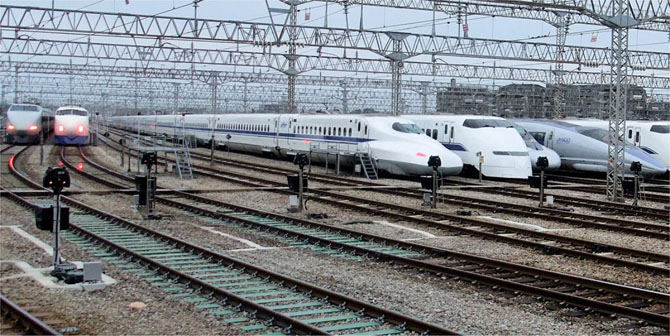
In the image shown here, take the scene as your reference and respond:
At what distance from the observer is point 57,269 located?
34.6 feet

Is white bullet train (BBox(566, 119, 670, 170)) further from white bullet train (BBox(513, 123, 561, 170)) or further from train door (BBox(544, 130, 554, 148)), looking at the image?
white bullet train (BBox(513, 123, 561, 170))

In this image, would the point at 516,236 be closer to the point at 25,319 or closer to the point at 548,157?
the point at 25,319

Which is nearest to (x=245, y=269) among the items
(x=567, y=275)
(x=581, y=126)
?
(x=567, y=275)

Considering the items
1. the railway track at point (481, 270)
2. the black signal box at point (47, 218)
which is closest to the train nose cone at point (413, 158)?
the railway track at point (481, 270)

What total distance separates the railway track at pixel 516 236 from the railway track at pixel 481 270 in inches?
72.9

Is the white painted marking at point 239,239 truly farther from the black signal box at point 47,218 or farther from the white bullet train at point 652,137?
the white bullet train at point 652,137

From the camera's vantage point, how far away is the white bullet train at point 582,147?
97.8 feet

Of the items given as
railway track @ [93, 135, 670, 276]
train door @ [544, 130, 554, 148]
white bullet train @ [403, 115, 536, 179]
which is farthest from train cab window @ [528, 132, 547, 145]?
railway track @ [93, 135, 670, 276]

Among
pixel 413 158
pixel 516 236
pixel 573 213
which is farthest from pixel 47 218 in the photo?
pixel 413 158

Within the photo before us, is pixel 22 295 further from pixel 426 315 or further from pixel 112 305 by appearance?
pixel 426 315

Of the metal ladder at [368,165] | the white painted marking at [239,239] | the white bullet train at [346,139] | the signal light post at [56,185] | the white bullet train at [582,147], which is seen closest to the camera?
the signal light post at [56,185]

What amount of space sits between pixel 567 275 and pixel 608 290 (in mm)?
648

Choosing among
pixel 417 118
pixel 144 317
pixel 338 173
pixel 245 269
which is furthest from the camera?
pixel 417 118

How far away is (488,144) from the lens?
2852 cm
